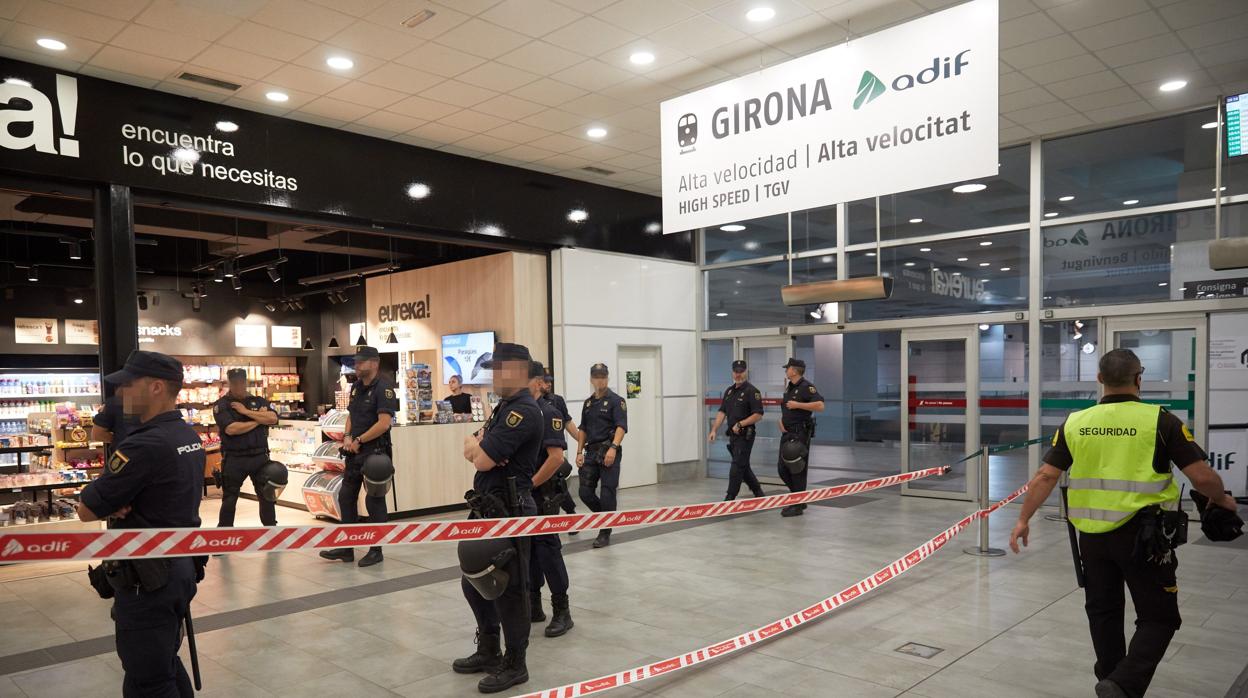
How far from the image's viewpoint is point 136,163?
6.20 metres

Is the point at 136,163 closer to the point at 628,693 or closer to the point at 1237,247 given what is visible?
the point at 628,693

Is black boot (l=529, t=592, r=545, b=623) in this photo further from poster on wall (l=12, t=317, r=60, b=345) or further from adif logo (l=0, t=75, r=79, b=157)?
poster on wall (l=12, t=317, r=60, b=345)

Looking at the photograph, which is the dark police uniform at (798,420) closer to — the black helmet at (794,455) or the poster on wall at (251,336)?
the black helmet at (794,455)

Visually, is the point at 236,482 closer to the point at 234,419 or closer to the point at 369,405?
the point at 234,419

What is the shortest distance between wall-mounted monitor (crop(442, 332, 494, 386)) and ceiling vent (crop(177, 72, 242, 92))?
153 inches

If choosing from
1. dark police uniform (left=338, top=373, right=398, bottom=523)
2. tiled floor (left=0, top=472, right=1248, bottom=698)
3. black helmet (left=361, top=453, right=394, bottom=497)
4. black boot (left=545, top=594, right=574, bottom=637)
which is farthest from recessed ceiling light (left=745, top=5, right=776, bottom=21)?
black helmet (left=361, top=453, right=394, bottom=497)

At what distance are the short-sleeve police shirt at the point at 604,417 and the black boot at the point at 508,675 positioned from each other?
2811 millimetres

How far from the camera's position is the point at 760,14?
5.49 metres

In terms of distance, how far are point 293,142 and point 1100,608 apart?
23.5 feet

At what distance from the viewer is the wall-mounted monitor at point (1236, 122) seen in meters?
6.69

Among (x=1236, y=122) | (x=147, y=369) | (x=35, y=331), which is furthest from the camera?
(x=35, y=331)

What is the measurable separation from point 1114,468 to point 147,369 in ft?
12.1

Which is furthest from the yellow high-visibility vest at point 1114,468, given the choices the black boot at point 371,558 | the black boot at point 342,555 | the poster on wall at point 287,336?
the poster on wall at point 287,336

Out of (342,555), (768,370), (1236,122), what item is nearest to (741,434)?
(768,370)
